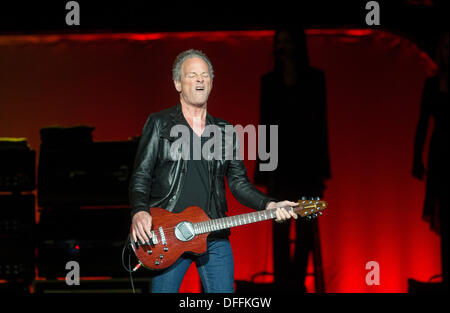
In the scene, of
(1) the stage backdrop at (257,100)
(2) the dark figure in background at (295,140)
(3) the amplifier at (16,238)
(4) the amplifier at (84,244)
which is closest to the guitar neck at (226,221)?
(4) the amplifier at (84,244)

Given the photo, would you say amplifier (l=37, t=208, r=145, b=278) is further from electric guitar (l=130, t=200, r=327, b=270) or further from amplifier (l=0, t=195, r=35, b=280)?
electric guitar (l=130, t=200, r=327, b=270)

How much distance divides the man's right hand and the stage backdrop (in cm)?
294

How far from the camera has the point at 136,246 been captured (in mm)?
2734

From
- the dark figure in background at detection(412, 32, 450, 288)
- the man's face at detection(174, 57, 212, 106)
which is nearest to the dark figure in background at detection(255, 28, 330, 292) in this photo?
the dark figure in background at detection(412, 32, 450, 288)

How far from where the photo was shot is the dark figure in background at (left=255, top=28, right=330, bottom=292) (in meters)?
4.72

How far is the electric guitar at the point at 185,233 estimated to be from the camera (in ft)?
8.82

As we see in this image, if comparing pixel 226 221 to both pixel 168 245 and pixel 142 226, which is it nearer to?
pixel 168 245

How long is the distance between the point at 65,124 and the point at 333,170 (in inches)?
115

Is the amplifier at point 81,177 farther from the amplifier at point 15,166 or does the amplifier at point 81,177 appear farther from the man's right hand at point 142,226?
the man's right hand at point 142,226

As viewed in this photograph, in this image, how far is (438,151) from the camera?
194 inches

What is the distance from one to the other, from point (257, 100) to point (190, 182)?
302 cm

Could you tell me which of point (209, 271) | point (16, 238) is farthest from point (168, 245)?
point (16, 238)

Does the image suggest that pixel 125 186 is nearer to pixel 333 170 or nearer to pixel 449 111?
pixel 333 170
